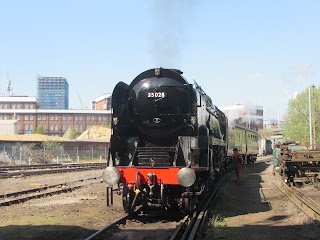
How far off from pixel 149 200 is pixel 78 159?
42.1m

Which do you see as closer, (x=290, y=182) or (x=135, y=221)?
(x=135, y=221)

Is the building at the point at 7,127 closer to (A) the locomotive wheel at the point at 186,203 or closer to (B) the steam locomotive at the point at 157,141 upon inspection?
(B) the steam locomotive at the point at 157,141

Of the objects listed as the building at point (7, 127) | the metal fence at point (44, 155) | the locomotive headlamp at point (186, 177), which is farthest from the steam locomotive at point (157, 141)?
the building at point (7, 127)

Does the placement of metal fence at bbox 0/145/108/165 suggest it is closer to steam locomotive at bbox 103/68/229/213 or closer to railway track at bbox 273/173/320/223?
railway track at bbox 273/173/320/223

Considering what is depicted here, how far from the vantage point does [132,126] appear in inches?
425

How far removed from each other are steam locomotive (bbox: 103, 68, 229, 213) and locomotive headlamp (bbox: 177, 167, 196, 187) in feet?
0.78

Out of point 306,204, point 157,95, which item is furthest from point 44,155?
point 306,204

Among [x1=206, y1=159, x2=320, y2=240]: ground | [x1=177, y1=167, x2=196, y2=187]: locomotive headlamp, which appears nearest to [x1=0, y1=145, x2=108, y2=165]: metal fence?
[x1=206, y1=159, x2=320, y2=240]: ground

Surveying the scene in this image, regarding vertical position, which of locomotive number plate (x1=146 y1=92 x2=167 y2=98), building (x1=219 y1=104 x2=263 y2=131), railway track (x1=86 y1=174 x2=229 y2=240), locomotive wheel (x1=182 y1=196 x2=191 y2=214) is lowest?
railway track (x1=86 y1=174 x2=229 y2=240)

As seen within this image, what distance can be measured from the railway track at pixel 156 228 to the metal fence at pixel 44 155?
34.9m

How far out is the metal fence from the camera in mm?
42000

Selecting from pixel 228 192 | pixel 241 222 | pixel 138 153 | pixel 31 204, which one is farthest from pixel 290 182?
pixel 31 204

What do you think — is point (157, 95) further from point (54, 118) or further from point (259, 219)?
point (54, 118)

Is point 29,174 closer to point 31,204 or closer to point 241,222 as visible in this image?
point 31,204
